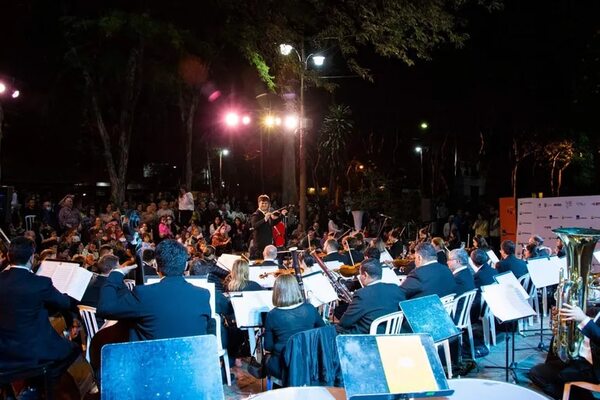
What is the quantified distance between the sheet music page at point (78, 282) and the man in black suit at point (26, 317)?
2.96 ft

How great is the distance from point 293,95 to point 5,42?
387 inches

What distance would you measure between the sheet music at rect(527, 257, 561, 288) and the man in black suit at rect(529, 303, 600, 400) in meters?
2.64

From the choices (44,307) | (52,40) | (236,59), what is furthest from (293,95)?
(44,307)

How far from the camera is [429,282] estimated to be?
5.64 meters

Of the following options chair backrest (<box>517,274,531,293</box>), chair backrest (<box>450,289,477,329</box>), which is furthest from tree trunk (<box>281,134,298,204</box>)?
chair backrest (<box>450,289,477,329</box>)

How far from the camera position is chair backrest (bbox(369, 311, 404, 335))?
15.3 ft

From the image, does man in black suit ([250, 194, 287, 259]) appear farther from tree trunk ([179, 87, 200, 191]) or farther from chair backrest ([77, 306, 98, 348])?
tree trunk ([179, 87, 200, 191])

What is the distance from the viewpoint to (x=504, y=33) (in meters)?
19.3

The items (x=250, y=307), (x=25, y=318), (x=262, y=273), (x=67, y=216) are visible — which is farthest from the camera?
(x=67, y=216)

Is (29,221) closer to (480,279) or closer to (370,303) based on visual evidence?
(480,279)

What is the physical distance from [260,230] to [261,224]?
0.59 ft

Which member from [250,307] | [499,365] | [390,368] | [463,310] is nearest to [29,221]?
[250,307]

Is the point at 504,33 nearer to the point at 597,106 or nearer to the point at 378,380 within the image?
the point at 597,106

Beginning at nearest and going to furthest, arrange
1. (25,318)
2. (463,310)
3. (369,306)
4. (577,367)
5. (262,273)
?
1. (25,318)
2. (577,367)
3. (369,306)
4. (463,310)
5. (262,273)
